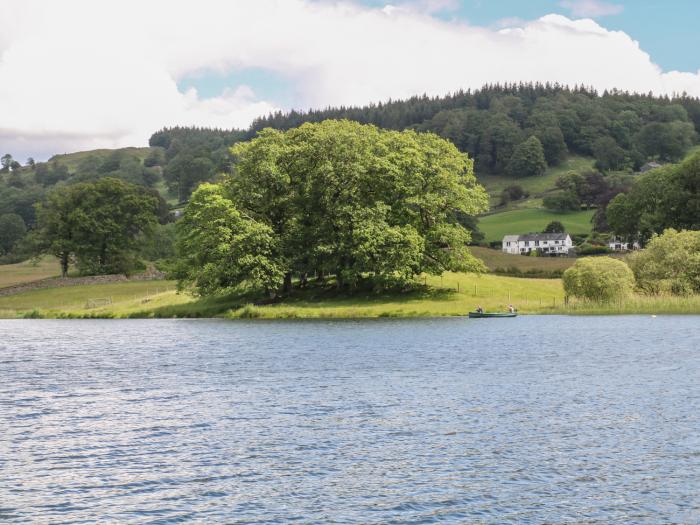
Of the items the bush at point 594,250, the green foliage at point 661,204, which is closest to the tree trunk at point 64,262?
the green foliage at point 661,204

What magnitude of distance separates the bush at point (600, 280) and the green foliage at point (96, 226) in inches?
3888

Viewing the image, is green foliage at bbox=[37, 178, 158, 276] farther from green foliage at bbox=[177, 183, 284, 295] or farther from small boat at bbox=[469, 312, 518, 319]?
small boat at bbox=[469, 312, 518, 319]

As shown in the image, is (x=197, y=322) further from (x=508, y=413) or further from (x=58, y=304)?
(x=508, y=413)

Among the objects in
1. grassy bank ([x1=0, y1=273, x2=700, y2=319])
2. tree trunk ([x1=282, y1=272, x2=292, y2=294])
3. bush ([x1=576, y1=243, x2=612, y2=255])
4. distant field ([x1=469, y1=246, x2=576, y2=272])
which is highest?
bush ([x1=576, y1=243, x2=612, y2=255])

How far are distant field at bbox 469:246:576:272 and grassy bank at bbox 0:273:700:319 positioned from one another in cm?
1177

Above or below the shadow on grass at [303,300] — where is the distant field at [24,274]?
above

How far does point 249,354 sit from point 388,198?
48.9m

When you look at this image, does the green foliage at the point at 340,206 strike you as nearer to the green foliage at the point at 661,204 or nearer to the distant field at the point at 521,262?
the distant field at the point at 521,262

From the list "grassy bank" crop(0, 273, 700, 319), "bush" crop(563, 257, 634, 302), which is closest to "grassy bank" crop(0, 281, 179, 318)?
"grassy bank" crop(0, 273, 700, 319)

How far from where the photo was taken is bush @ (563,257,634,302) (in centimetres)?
9031

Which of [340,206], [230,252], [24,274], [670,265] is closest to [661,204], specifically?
[670,265]

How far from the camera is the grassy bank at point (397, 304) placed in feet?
300

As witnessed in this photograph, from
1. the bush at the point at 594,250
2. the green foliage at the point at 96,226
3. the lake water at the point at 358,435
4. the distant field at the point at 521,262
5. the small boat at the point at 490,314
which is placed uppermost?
the green foliage at the point at 96,226

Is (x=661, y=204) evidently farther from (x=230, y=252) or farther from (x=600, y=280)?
(x=230, y=252)
